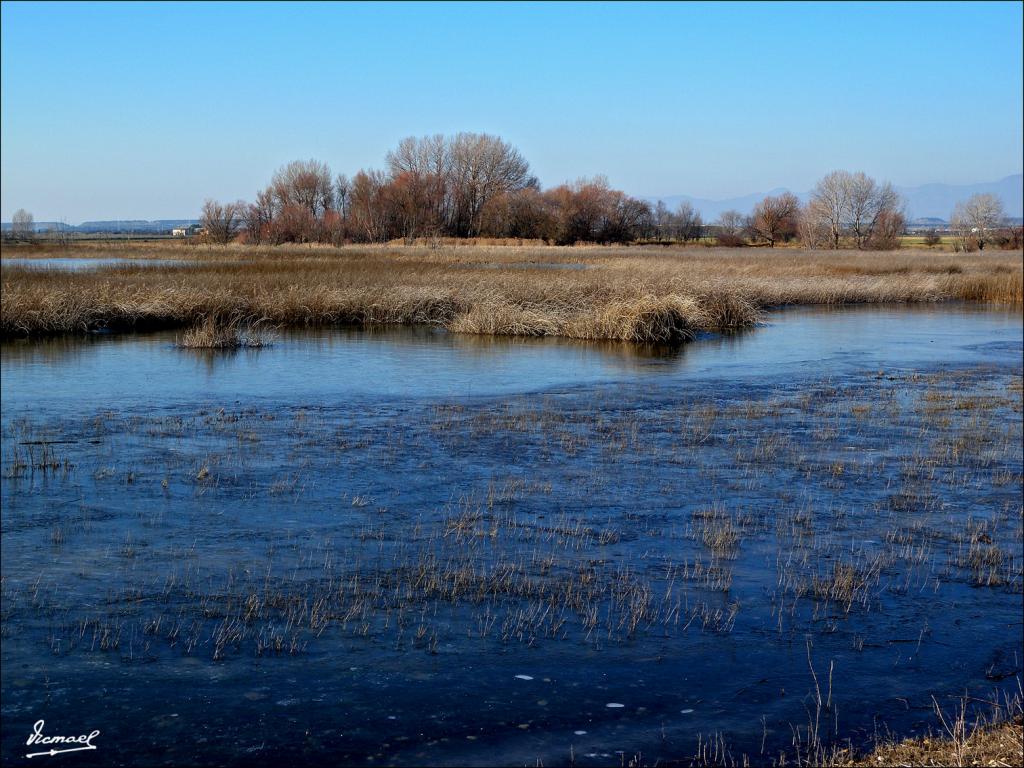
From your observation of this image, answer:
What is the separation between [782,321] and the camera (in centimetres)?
3231

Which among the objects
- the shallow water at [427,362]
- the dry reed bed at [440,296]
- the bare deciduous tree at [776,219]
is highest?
the bare deciduous tree at [776,219]

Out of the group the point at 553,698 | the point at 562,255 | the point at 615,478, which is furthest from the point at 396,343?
the point at 562,255

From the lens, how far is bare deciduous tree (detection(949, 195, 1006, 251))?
68.2 meters

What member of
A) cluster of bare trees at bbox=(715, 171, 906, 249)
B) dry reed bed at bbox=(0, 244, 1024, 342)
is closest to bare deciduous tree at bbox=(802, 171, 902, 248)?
cluster of bare trees at bbox=(715, 171, 906, 249)

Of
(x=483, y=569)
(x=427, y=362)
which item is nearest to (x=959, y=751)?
(x=483, y=569)

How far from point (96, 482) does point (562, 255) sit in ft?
157

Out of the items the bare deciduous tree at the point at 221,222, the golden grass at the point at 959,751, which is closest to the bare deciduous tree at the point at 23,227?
Answer: the golden grass at the point at 959,751

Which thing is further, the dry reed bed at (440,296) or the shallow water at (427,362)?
the dry reed bed at (440,296)

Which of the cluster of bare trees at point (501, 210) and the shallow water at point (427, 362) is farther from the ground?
the cluster of bare trees at point (501, 210)

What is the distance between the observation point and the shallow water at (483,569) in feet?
18.3
